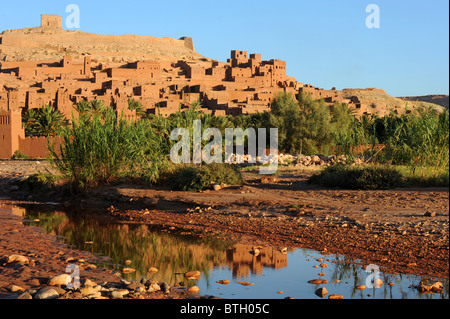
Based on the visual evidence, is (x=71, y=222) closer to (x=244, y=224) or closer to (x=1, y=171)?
(x=244, y=224)

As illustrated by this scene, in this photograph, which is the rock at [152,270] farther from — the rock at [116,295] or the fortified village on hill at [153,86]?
the fortified village on hill at [153,86]

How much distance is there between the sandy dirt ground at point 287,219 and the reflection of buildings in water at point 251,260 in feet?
1.21

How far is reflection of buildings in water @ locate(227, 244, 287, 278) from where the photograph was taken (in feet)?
20.7

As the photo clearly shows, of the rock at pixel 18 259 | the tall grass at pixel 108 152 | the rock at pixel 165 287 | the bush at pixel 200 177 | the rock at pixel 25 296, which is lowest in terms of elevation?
the rock at pixel 165 287

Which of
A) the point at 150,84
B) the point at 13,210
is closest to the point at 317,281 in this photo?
the point at 13,210

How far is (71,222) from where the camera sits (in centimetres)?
1023

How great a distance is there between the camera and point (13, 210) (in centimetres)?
1173

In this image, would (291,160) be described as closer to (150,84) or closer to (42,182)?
(42,182)

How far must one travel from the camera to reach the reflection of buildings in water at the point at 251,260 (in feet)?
20.7

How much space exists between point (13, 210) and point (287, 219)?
630cm

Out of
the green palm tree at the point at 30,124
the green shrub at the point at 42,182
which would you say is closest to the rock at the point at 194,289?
the green shrub at the point at 42,182

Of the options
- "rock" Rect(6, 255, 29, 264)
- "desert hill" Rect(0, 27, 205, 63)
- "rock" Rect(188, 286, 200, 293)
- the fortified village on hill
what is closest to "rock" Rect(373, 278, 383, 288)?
"rock" Rect(188, 286, 200, 293)
